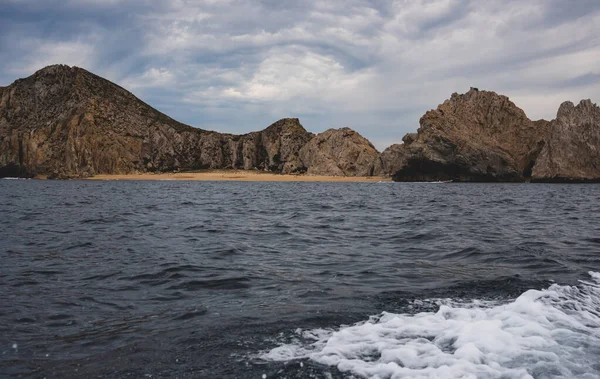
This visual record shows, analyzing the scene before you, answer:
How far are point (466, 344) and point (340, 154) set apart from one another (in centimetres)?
12324

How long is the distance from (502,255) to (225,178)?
109 meters

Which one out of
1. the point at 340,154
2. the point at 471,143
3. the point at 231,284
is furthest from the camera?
the point at 340,154

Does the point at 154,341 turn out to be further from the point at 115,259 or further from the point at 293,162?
the point at 293,162

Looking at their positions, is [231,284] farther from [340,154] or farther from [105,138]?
[105,138]

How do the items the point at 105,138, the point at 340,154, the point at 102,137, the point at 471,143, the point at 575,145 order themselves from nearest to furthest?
the point at 575,145
the point at 471,143
the point at 102,137
the point at 105,138
the point at 340,154

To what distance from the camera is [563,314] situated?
25.1 ft

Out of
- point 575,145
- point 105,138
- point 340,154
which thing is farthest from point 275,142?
point 575,145

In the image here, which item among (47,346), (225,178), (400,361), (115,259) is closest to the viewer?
(400,361)

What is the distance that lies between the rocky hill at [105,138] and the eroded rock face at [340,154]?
0.62 m

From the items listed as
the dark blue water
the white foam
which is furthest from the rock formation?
the white foam

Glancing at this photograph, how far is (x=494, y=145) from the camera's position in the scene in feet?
326

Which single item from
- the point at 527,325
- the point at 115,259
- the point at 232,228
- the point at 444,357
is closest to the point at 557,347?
the point at 527,325

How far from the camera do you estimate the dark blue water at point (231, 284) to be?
5.70 meters

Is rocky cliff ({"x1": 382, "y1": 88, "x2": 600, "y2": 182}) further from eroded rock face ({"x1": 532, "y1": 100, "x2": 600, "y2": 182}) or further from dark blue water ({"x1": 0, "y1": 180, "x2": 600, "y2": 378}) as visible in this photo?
dark blue water ({"x1": 0, "y1": 180, "x2": 600, "y2": 378})
